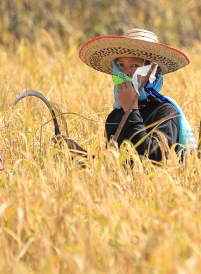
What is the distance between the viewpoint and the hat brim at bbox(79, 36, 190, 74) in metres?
2.53

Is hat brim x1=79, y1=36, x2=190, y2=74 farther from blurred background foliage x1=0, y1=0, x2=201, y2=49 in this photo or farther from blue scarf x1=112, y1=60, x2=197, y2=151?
blurred background foliage x1=0, y1=0, x2=201, y2=49

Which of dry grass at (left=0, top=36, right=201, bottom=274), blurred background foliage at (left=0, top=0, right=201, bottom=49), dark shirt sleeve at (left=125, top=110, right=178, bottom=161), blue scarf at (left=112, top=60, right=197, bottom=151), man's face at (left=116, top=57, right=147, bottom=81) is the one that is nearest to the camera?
dry grass at (left=0, top=36, right=201, bottom=274)

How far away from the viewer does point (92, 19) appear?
7820 millimetres

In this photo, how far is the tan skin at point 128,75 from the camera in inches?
95.7

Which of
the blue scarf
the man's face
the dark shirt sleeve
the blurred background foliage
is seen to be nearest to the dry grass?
the dark shirt sleeve

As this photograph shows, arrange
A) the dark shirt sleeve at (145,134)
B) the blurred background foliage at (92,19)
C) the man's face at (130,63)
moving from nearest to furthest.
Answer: the dark shirt sleeve at (145,134) → the man's face at (130,63) → the blurred background foliage at (92,19)

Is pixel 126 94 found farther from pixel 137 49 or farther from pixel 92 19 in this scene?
pixel 92 19

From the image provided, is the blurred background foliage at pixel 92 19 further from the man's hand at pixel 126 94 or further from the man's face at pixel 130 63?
the man's hand at pixel 126 94

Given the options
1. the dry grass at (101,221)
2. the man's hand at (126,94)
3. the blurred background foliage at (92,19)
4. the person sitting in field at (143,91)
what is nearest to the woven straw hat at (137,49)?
the person sitting in field at (143,91)

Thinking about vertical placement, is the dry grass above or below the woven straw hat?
below

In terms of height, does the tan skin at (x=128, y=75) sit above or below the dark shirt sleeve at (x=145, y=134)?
above

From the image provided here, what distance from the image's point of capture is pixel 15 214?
1.75 metres

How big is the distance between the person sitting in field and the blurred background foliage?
400cm

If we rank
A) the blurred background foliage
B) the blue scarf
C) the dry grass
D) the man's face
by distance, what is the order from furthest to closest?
the blurred background foliage
the man's face
the blue scarf
the dry grass
